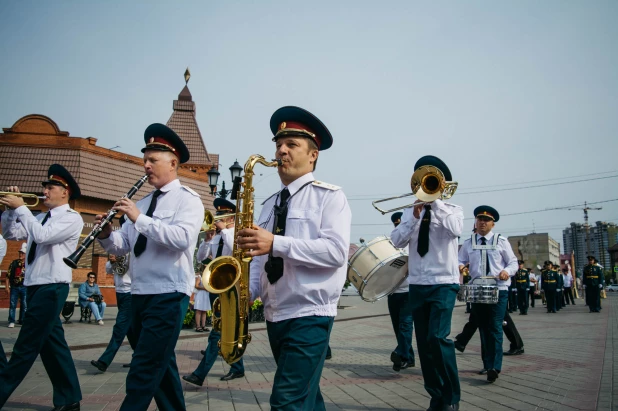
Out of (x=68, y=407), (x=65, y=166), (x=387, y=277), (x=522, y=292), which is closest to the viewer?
(x=68, y=407)

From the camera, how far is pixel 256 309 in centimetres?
1600

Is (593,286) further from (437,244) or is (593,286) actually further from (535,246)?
(535,246)

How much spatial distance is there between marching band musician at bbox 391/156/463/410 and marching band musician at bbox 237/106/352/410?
203 centimetres

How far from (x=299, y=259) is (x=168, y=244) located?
53.1 inches

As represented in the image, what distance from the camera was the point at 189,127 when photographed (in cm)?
3678

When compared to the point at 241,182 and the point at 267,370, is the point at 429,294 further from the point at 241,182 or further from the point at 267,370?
the point at 267,370

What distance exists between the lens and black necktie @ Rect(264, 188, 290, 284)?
3.31 meters

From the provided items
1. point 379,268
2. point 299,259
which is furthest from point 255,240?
point 379,268

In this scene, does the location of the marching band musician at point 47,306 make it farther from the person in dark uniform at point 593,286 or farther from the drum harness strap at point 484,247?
the person in dark uniform at point 593,286

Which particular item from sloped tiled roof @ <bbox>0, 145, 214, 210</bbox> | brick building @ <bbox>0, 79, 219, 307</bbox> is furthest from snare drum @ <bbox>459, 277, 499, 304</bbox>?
sloped tiled roof @ <bbox>0, 145, 214, 210</bbox>

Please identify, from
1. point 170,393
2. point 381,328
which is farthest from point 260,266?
point 381,328

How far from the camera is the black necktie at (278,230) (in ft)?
10.9

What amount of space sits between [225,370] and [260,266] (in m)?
4.78

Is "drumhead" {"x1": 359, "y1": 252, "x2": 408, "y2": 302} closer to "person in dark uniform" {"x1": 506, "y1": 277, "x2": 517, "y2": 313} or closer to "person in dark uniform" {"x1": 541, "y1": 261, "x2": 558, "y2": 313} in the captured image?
"person in dark uniform" {"x1": 541, "y1": 261, "x2": 558, "y2": 313}
